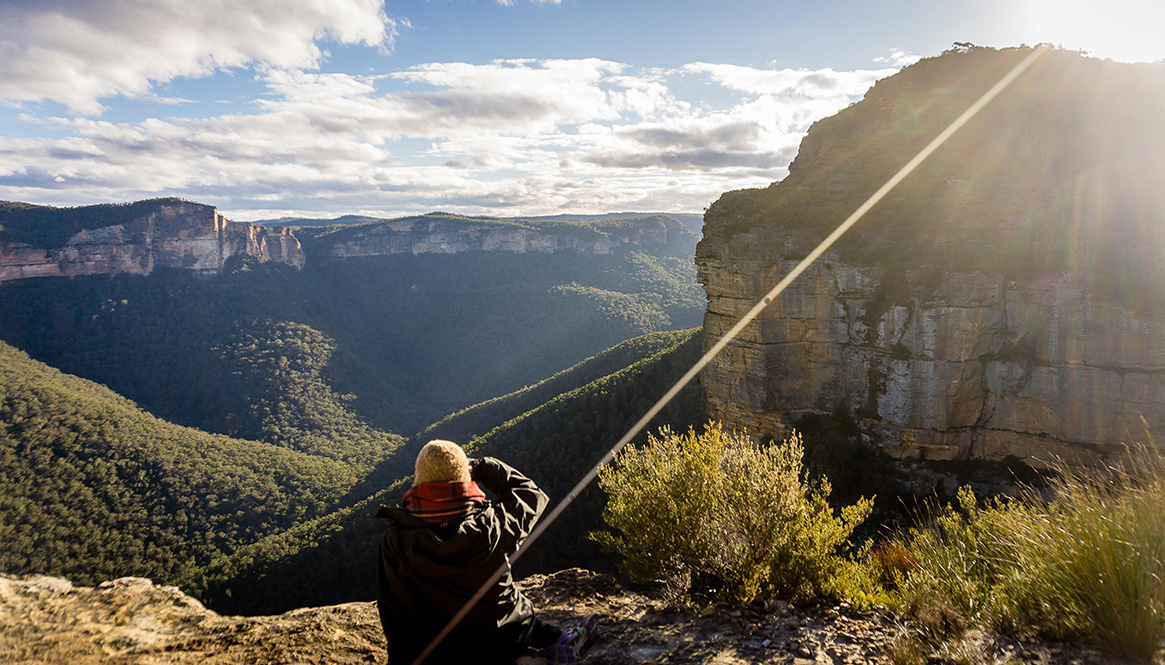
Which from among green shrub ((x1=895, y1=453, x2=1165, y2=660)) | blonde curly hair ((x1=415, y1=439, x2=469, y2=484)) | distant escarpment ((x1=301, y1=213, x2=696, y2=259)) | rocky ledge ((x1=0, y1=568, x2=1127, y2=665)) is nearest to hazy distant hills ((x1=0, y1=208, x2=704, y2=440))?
Result: distant escarpment ((x1=301, y1=213, x2=696, y2=259))

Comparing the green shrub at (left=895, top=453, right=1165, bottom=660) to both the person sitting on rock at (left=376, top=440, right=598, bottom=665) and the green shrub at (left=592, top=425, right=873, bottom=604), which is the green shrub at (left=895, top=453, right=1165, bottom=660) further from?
the person sitting on rock at (left=376, top=440, right=598, bottom=665)

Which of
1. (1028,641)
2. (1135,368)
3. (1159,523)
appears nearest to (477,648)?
(1028,641)

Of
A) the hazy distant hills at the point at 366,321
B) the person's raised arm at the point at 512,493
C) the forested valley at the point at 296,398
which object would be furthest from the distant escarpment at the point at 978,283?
the hazy distant hills at the point at 366,321

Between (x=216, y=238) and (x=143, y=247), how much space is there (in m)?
10.2

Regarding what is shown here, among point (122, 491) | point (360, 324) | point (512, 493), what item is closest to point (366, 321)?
point (360, 324)

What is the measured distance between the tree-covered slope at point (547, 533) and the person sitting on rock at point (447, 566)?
18.2m

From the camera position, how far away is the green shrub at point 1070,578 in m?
3.25

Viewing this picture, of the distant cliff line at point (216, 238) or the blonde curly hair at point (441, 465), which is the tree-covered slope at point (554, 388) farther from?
the distant cliff line at point (216, 238)

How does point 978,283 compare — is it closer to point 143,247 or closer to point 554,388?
point 554,388

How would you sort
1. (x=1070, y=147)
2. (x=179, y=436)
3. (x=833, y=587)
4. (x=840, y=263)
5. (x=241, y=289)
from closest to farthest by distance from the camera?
(x=833, y=587), (x=840, y=263), (x=1070, y=147), (x=179, y=436), (x=241, y=289)

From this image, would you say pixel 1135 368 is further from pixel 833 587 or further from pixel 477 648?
pixel 477 648

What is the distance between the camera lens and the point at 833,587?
496 centimetres

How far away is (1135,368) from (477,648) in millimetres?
17320

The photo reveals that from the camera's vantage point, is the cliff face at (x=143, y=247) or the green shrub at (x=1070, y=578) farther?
the cliff face at (x=143, y=247)
